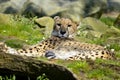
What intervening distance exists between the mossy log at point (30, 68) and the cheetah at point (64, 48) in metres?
1.17

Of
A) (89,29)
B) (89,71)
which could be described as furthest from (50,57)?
(89,29)

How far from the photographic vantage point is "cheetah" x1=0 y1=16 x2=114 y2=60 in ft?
33.3

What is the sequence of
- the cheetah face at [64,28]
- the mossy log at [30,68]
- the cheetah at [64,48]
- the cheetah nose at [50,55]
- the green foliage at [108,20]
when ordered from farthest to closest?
the green foliage at [108,20], the cheetah face at [64,28], the cheetah at [64,48], the cheetah nose at [50,55], the mossy log at [30,68]

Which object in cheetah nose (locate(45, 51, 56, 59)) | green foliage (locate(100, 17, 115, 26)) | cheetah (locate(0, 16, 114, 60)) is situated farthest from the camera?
green foliage (locate(100, 17, 115, 26))

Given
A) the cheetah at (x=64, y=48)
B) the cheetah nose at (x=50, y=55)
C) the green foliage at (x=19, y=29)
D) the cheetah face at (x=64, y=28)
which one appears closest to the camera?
the cheetah nose at (x=50, y=55)

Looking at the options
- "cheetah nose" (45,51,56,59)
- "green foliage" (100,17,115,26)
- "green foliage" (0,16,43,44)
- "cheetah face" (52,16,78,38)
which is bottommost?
"cheetah nose" (45,51,56,59)

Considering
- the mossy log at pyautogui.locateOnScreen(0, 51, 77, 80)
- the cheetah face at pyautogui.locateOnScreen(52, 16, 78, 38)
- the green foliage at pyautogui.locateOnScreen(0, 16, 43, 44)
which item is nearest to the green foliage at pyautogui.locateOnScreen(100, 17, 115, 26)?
the green foliage at pyautogui.locateOnScreen(0, 16, 43, 44)

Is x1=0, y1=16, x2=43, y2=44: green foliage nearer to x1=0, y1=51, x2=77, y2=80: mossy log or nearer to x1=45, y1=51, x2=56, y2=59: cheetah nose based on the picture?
x1=45, y1=51, x2=56, y2=59: cheetah nose

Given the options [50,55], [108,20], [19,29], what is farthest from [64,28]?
[108,20]

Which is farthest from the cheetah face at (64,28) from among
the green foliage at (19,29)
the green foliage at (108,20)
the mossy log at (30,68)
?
the green foliage at (108,20)

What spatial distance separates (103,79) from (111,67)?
522 mm

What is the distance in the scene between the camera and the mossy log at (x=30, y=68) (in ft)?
26.7

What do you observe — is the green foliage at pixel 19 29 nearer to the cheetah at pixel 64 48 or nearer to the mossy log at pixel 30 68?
the cheetah at pixel 64 48

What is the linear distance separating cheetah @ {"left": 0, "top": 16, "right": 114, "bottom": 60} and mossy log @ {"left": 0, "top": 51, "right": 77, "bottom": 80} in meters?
1.17
